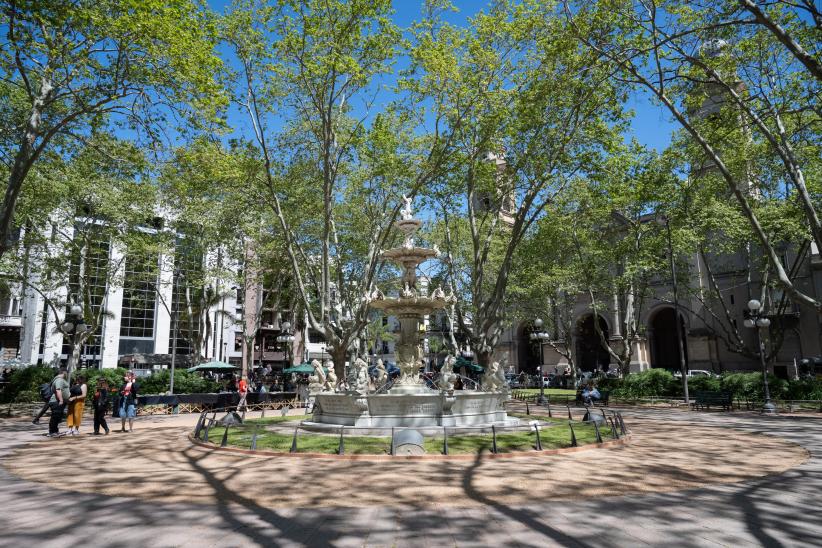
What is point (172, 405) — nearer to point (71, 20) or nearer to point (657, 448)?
point (71, 20)

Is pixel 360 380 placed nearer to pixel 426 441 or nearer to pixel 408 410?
pixel 408 410

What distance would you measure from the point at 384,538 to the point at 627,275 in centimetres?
2533

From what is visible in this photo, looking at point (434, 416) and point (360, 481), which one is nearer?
point (360, 481)

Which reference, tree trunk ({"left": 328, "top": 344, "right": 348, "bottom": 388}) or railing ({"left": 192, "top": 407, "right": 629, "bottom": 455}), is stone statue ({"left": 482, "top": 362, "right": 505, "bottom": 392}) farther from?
tree trunk ({"left": 328, "top": 344, "right": 348, "bottom": 388})

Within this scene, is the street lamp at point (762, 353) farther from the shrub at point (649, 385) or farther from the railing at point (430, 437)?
the railing at point (430, 437)

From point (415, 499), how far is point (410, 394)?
6731 millimetres

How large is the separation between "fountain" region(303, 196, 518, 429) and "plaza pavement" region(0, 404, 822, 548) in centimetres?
355

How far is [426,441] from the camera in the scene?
41.5 feet

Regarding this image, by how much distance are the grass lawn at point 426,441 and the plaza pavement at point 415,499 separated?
0.89 metres

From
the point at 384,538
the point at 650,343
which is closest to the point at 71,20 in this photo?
the point at 384,538

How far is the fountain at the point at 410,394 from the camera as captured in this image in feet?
46.8

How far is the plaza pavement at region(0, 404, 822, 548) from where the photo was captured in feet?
19.6

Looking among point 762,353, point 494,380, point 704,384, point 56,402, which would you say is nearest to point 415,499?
point 494,380

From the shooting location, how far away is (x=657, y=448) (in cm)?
1245
